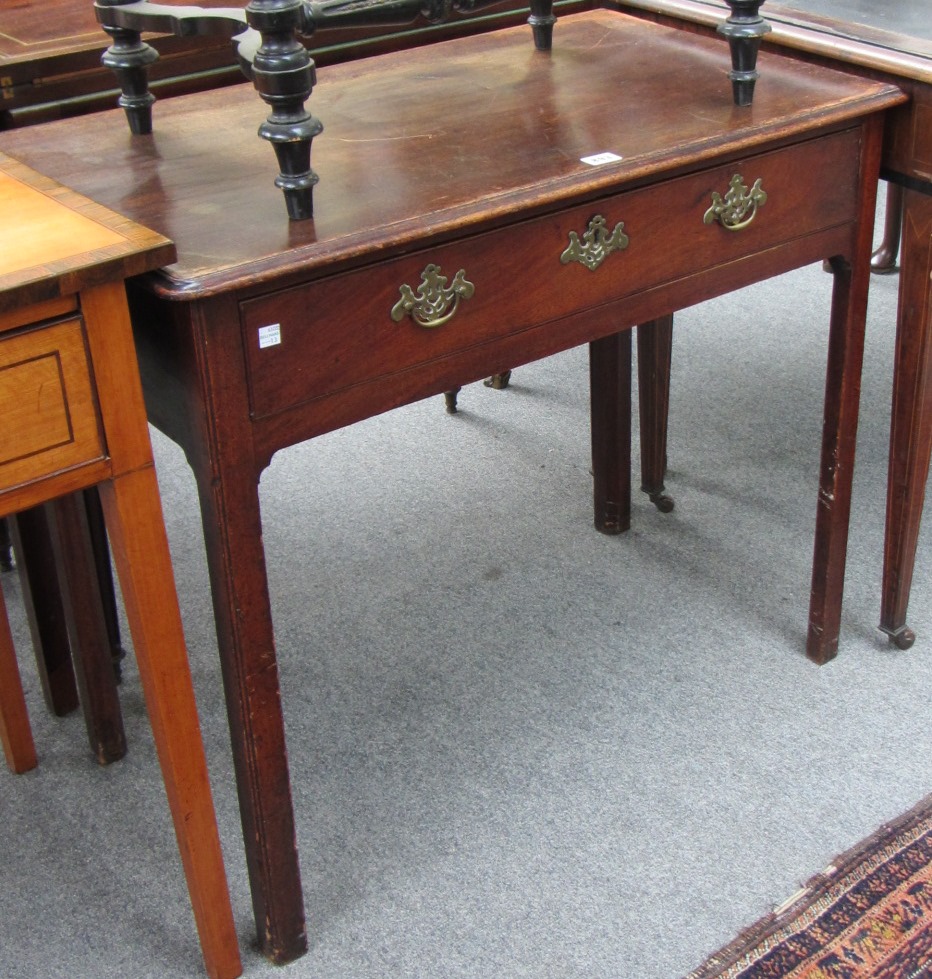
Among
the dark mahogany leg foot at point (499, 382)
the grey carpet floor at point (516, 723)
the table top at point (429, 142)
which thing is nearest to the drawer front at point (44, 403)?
the table top at point (429, 142)

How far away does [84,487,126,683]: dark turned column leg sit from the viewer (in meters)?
1.79

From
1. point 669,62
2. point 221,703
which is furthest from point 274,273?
point 221,703

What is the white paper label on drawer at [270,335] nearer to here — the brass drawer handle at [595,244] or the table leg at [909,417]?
the brass drawer handle at [595,244]

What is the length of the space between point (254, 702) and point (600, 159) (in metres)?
0.67

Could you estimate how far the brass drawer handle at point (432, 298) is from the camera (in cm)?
131

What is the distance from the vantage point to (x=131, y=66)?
1.52 meters

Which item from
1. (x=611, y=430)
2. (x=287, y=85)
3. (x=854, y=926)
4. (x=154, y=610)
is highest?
(x=287, y=85)

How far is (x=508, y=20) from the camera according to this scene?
2604mm

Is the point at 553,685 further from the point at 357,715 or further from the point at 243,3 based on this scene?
the point at 243,3

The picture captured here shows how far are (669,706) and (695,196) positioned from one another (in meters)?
0.77

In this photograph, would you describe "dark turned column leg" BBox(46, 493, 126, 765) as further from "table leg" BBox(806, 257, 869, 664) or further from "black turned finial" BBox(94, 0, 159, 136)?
"table leg" BBox(806, 257, 869, 664)

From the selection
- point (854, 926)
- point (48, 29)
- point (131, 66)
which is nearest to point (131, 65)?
point (131, 66)

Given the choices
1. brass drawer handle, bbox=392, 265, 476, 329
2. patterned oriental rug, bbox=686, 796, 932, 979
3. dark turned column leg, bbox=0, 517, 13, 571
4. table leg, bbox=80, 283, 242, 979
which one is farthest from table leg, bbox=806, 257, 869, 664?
dark turned column leg, bbox=0, 517, 13, 571

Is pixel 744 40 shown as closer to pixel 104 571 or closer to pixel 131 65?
pixel 131 65
